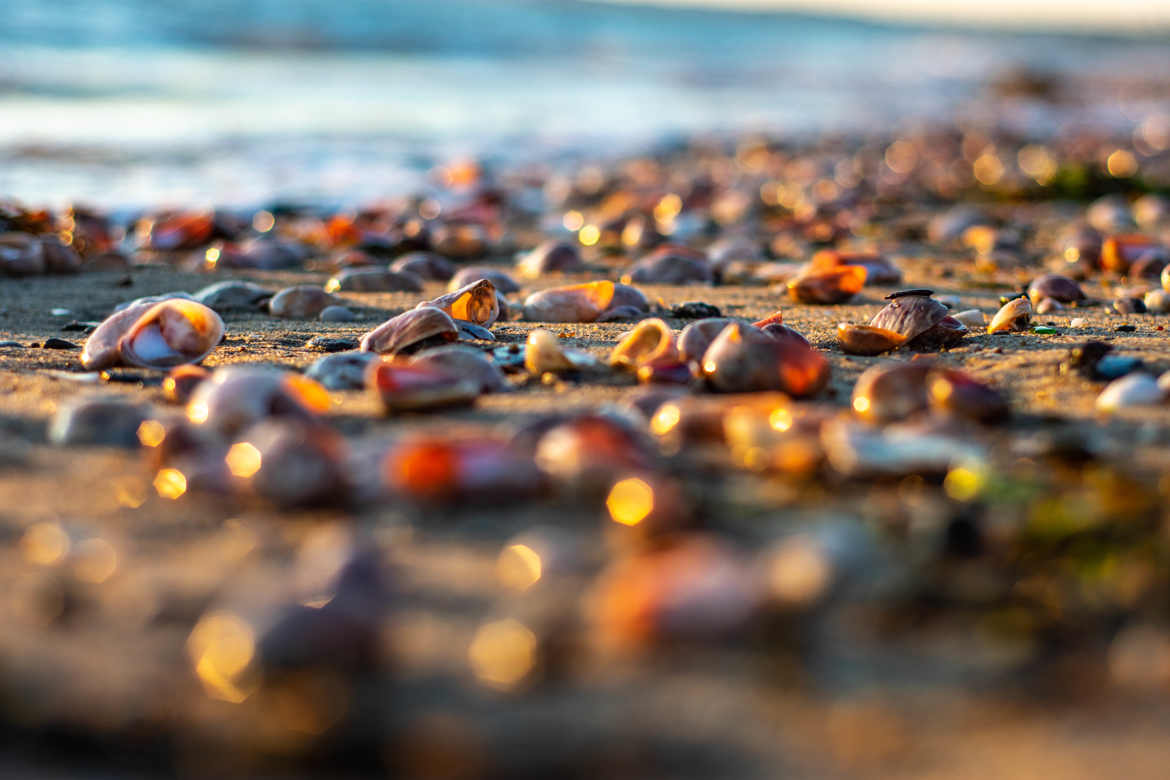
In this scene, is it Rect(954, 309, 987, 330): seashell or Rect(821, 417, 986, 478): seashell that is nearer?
Rect(821, 417, 986, 478): seashell

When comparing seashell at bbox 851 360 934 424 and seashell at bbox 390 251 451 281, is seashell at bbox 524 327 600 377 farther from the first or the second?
seashell at bbox 390 251 451 281

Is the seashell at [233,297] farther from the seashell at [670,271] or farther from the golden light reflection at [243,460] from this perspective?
the golden light reflection at [243,460]

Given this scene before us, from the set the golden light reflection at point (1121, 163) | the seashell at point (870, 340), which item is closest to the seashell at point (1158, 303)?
the seashell at point (870, 340)

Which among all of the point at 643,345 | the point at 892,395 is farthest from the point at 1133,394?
the point at 643,345

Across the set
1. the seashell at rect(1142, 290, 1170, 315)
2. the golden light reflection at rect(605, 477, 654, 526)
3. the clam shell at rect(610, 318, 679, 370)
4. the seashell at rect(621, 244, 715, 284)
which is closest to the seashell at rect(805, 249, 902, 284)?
the seashell at rect(621, 244, 715, 284)

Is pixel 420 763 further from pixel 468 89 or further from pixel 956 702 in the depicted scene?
pixel 468 89

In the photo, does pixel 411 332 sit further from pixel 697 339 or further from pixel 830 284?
pixel 830 284
